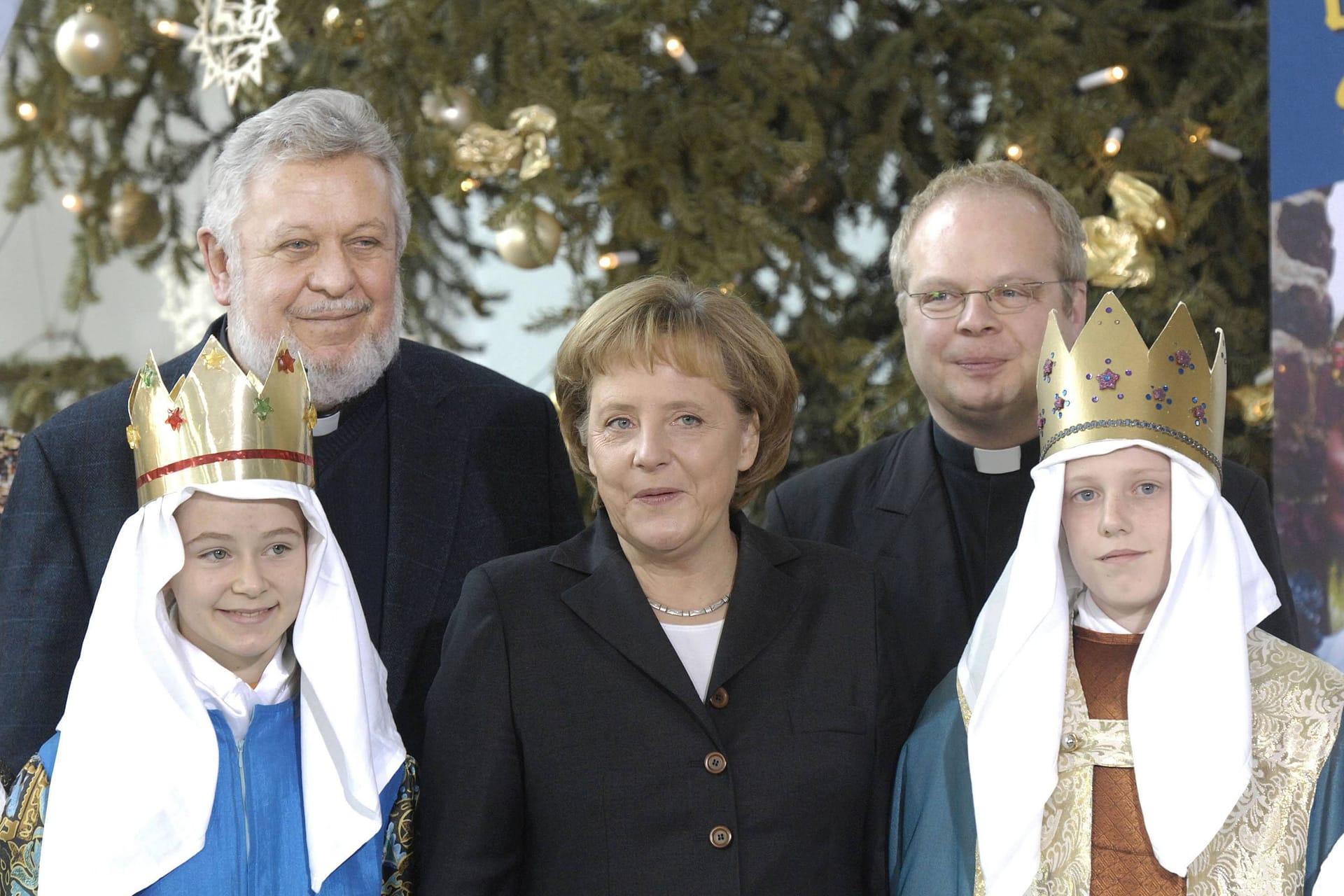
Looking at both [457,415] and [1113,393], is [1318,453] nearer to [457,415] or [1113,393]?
[1113,393]

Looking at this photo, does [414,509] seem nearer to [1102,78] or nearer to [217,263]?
[217,263]

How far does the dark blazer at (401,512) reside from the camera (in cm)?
284

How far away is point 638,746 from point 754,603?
319 mm

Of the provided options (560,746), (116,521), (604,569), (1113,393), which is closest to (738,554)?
(604,569)

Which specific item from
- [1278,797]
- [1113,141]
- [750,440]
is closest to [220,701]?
[750,440]

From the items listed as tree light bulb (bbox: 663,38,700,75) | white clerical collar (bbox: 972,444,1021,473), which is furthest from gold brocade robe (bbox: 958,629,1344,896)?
tree light bulb (bbox: 663,38,700,75)

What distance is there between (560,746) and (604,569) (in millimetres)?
315

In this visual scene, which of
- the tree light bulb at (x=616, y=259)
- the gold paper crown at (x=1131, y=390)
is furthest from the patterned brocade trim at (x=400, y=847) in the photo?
the tree light bulb at (x=616, y=259)

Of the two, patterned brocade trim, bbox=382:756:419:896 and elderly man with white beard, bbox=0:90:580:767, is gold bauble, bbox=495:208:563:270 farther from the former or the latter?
patterned brocade trim, bbox=382:756:419:896

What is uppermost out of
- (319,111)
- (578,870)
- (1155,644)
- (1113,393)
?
(319,111)

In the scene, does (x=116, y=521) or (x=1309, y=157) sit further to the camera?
(x=1309, y=157)

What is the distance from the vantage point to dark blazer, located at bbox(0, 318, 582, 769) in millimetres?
2836

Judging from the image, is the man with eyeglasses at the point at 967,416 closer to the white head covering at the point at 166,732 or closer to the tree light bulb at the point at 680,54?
the white head covering at the point at 166,732

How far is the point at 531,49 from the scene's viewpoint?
4.70 metres
